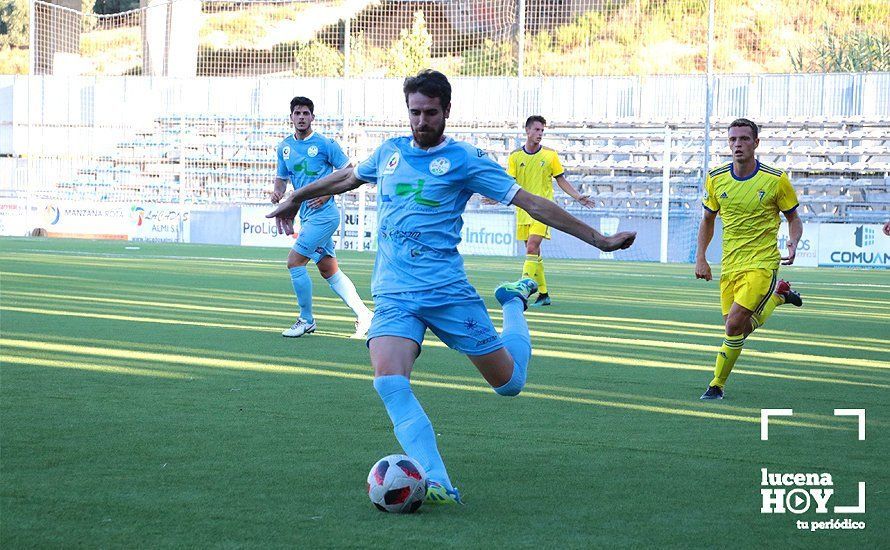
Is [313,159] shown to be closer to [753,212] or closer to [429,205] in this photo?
[753,212]

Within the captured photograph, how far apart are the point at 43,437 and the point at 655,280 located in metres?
16.6

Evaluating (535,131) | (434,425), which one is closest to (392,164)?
(434,425)

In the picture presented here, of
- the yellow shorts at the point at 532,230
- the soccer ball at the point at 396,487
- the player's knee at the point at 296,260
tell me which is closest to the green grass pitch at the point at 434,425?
the soccer ball at the point at 396,487

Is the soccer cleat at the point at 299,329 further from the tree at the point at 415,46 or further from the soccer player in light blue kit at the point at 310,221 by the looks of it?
the tree at the point at 415,46

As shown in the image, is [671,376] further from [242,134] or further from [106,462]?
[242,134]

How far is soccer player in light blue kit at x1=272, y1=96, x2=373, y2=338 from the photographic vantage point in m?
11.2

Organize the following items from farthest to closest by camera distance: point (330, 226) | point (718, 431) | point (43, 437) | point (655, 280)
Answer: point (655, 280) → point (330, 226) → point (718, 431) → point (43, 437)

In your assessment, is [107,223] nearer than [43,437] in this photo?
No

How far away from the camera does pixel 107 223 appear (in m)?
37.2

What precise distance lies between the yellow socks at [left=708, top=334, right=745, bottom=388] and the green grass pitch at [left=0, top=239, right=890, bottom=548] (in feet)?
0.62

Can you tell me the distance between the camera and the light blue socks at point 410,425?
4828mm

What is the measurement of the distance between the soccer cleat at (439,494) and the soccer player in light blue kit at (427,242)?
218 mm

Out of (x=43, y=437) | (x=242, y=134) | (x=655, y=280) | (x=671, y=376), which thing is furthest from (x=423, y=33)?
(x=43, y=437)

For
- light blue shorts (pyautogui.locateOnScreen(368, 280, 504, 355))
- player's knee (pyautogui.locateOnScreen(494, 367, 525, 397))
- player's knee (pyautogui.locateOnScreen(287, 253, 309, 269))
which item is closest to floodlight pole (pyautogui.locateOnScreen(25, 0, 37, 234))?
player's knee (pyautogui.locateOnScreen(287, 253, 309, 269))
